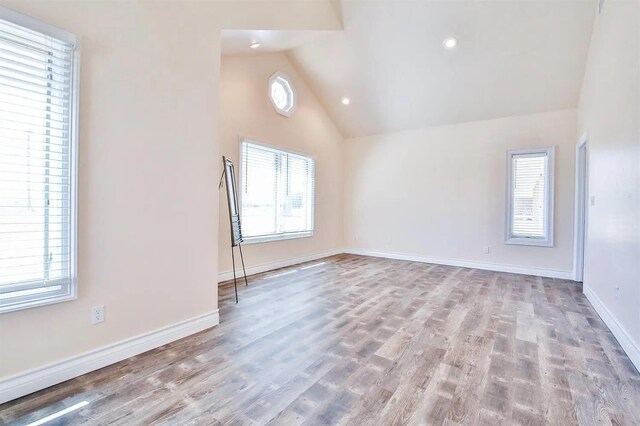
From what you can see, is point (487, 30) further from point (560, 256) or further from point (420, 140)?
point (560, 256)

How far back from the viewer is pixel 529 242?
5227mm

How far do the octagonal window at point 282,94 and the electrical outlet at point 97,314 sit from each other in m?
4.04

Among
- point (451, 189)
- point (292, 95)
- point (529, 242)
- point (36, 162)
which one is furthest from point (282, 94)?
point (529, 242)

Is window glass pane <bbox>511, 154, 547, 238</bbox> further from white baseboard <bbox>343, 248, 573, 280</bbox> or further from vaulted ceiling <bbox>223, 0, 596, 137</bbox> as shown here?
vaulted ceiling <bbox>223, 0, 596, 137</bbox>

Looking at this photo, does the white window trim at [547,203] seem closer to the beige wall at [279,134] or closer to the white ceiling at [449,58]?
the white ceiling at [449,58]

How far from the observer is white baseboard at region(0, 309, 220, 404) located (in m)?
1.81

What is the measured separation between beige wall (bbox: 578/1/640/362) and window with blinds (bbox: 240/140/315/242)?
4276 millimetres

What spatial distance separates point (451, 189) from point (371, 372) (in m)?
4.67

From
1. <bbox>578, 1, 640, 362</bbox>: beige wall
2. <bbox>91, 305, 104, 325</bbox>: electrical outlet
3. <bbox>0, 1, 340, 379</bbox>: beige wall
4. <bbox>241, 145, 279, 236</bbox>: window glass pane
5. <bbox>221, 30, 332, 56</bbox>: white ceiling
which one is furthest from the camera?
<bbox>241, 145, 279, 236</bbox>: window glass pane

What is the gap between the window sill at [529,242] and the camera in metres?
A: 5.10

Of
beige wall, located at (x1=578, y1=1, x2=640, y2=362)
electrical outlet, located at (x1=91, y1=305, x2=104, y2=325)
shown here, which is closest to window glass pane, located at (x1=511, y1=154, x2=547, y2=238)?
beige wall, located at (x1=578, y1=1, x2=640, y2=362)

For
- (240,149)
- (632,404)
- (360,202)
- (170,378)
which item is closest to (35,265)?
(170,378)

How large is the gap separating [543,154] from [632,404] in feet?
14.3

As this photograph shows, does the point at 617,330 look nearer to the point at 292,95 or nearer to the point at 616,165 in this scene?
the point at 616,165
